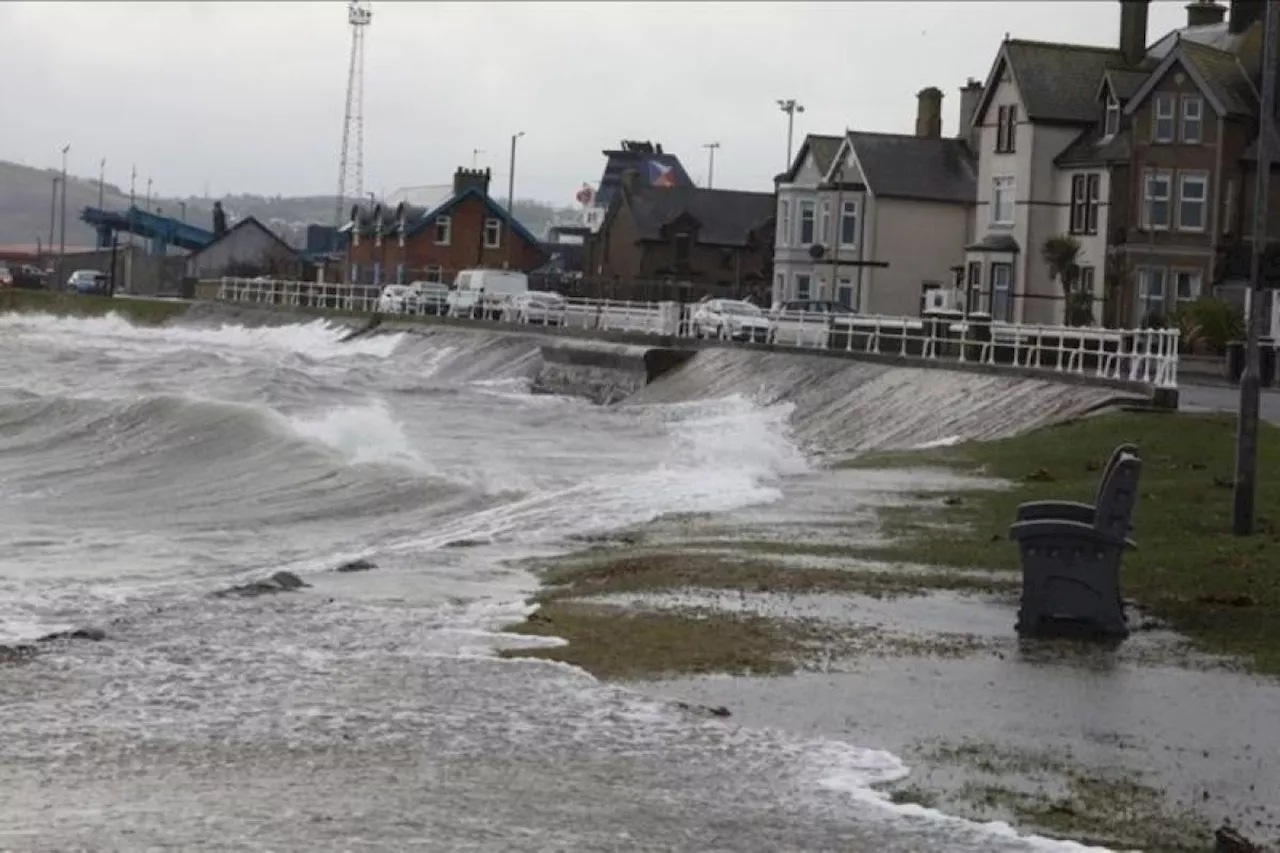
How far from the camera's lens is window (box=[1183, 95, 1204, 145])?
211 ft

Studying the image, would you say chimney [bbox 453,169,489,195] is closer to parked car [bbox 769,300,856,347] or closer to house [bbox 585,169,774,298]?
house [bbox 585,169,774,298]

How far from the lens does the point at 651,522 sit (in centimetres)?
2269

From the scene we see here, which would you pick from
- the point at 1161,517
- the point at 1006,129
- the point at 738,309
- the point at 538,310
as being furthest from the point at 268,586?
the point at 1006,129

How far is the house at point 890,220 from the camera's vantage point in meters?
81.0

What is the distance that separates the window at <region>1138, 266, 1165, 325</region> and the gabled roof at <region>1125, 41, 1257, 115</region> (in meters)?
5.00

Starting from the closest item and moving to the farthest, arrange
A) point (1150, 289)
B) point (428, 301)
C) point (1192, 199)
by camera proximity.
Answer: point (1192, 199)
point (1150, 289)
point (428, 301)

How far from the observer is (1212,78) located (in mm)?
64312

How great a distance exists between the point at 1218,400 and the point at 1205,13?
39.3m

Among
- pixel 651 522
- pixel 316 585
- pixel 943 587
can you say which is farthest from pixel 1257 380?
pixel 316 585

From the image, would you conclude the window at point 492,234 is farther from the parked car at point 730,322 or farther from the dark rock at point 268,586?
the dark rock at point 268,586

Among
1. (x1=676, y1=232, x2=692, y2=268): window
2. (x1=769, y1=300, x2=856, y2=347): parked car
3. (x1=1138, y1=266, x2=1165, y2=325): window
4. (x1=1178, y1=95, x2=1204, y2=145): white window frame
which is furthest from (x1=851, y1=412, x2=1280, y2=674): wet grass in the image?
(x1=676, y1=232, x2=692, y2=268): window

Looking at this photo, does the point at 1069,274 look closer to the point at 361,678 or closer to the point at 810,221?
the point at 810,221

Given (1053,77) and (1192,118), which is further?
(1053,77)

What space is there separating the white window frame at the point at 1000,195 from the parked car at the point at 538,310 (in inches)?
584
